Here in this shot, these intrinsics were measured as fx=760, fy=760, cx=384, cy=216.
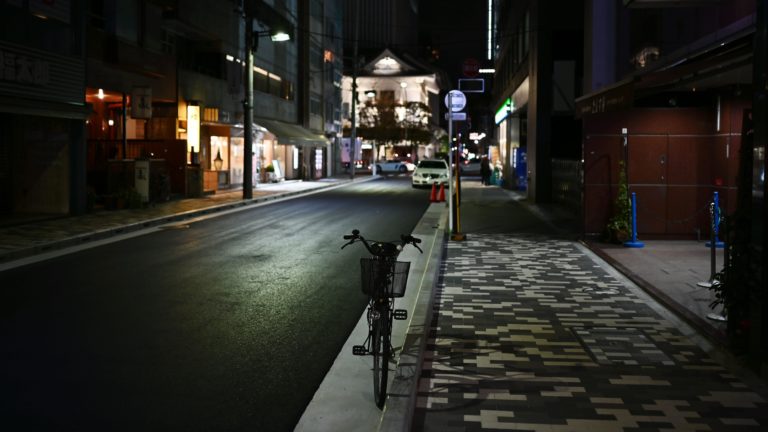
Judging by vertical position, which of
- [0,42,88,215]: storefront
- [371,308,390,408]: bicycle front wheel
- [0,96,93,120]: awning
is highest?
[0,96,93,120]: awning

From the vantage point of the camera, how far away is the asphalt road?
17.8 ft

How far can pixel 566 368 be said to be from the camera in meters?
6.54

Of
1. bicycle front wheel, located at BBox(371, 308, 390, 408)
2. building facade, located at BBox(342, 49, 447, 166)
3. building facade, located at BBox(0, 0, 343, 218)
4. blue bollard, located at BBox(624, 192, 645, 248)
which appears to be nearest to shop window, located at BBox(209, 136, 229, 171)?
building facade, located at BBox(0, 0, 343, 218)

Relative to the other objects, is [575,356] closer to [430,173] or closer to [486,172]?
[430,173]

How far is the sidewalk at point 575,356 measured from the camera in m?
5.33

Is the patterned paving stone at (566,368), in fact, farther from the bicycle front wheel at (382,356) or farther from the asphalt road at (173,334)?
the asphalt road at (173,334)

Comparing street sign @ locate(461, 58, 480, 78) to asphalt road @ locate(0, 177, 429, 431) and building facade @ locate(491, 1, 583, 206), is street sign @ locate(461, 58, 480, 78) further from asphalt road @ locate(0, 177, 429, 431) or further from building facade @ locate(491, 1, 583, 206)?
building facade @ locate(491, 1, 583, 206)

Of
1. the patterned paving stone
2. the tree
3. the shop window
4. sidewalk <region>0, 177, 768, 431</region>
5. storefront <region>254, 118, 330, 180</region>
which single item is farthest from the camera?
the tree

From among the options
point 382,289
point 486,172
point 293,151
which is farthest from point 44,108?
point 293,151

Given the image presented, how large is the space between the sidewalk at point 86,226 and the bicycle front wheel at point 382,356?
9.73 metres

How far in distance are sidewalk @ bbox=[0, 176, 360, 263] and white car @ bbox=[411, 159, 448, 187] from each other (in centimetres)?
1575

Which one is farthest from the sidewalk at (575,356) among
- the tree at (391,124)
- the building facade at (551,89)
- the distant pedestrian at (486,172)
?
the tree at (391,124)

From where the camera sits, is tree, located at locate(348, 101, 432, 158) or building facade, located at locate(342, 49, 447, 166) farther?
building facade, located at locate(342, 49, 447, 166)

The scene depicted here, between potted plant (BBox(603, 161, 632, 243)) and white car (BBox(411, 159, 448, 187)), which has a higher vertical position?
white car (BBox(411, 159, 448, 187))
